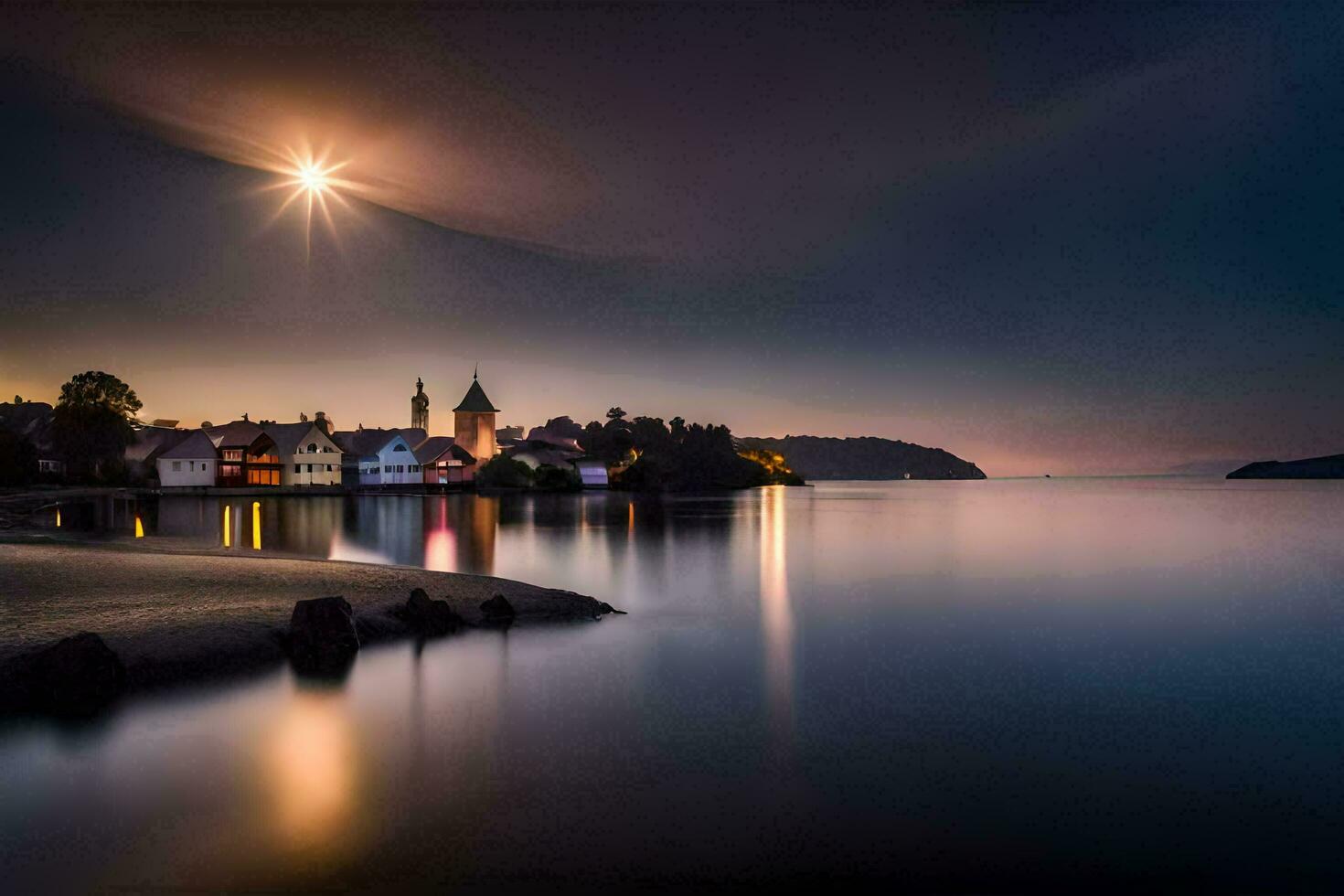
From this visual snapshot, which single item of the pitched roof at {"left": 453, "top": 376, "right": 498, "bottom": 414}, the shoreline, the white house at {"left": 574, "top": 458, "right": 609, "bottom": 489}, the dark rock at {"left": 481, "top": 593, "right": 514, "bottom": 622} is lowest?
the dark rock at {"left": 481, "top": 593, "right": 514, "bottom": 622}

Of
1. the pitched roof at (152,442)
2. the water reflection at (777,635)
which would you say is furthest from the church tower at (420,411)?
the water reflection at (777,635)

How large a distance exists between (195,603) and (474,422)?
312 ft

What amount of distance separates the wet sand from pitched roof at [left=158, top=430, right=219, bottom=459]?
6776 cm

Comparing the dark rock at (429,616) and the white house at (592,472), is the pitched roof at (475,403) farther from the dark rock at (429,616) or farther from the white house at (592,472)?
the dark rock at (429,616)

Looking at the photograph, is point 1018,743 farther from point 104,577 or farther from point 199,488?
point 199,488

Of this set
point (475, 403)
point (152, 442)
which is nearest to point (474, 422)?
point (475, 403)

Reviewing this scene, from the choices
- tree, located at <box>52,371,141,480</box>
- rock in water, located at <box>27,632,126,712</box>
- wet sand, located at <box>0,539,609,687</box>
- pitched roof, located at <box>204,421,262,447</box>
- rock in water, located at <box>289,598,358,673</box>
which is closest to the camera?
rock in water, located at <box>27,632,126,712</box>

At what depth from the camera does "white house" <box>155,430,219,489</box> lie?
84.2 m

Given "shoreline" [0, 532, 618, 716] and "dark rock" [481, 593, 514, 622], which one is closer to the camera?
"shoreline" [0, 532, 618, 716]

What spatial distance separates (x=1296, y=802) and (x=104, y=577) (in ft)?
76.9

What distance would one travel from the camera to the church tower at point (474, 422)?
108m

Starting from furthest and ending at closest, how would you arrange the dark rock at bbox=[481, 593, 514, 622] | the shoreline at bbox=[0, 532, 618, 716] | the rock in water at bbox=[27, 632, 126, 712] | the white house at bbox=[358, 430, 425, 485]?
the white house at bbox=[358, 430, 425, 485]
the dark rock at bbox=[481, 593, 514, 622]
the shoreline at bbox=[0, 532, 618, 716]
the rock in water at bbox=[27, 632, 126, 712]

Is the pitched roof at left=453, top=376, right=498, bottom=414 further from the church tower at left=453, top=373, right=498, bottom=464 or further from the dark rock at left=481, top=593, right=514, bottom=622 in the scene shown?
the dark rock at left=481, top=593, right=514, bottom=622

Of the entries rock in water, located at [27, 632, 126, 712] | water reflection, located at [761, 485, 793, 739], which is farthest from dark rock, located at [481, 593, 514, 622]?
rock in water, located at [27, 632, 126, 712]
